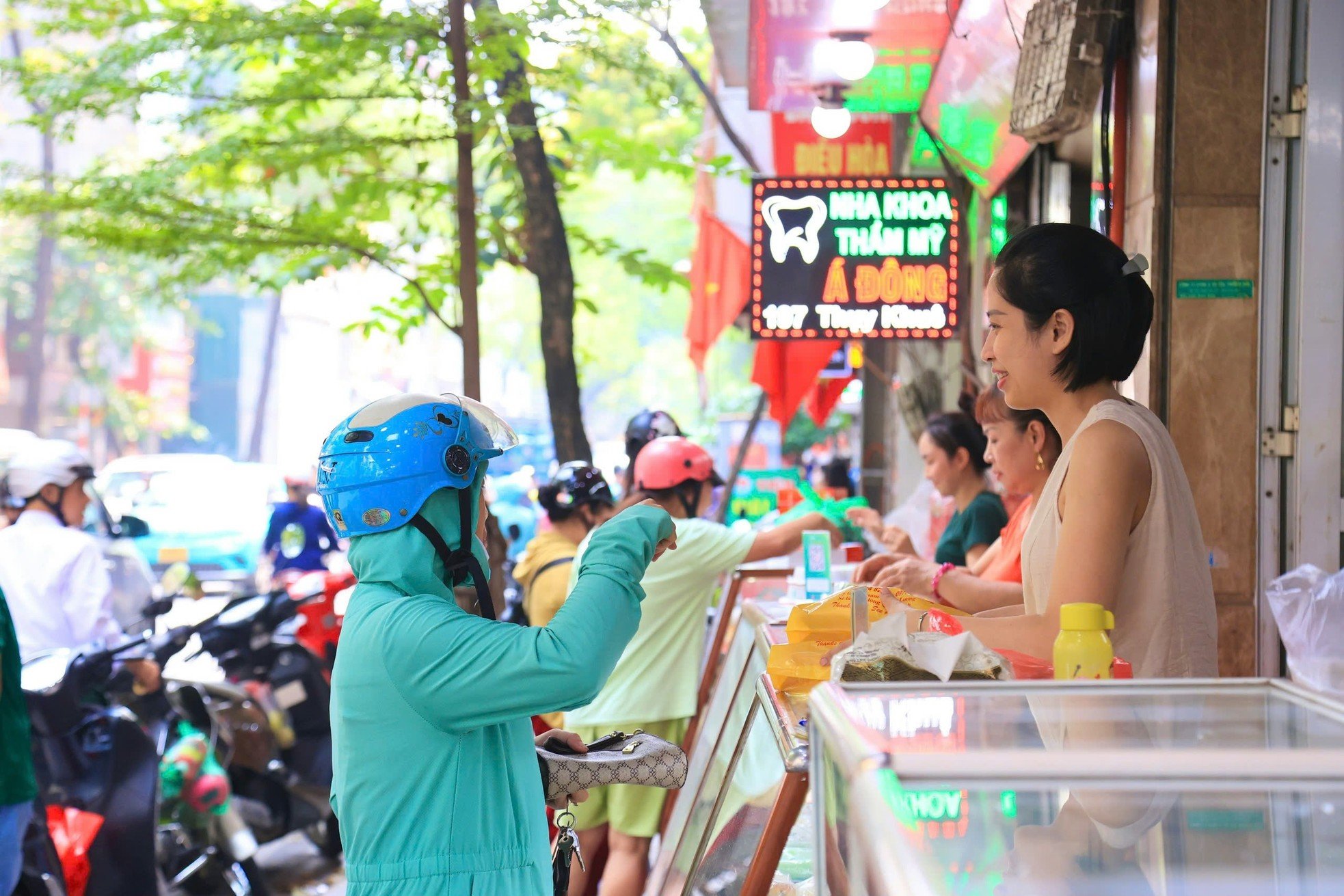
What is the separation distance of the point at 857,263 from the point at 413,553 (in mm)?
4936

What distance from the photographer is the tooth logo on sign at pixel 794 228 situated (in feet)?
23.1

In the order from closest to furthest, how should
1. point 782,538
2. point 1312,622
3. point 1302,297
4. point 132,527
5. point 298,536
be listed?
point 1312,622
point 1302,297
point 782,538
point 132,527
point 298,536

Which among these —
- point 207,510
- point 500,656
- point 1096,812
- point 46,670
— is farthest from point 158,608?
point 207,510

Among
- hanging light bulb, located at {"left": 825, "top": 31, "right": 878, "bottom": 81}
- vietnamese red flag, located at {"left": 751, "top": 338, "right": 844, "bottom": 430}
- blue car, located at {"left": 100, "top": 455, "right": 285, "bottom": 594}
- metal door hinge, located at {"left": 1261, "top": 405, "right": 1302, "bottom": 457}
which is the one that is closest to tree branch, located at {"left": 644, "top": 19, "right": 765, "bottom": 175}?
hanging light bulb, located at {"left": 825, "top": 31, "right": 878, "bottom": 81}

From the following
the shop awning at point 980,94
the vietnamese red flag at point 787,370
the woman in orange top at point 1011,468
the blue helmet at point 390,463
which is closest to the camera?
the blue helmet at point 390,463

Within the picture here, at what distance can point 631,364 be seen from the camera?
42719 mm

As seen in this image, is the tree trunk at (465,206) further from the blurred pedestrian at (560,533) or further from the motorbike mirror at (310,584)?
the motorbike mirror at (310,584)

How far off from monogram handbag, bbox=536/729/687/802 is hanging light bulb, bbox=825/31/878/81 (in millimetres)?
5960

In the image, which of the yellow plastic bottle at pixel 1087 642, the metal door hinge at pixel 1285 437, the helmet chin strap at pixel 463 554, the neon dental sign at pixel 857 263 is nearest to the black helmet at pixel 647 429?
the neon dental sign at pixel 857 263

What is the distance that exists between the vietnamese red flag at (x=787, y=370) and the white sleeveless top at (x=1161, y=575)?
8.35 meters

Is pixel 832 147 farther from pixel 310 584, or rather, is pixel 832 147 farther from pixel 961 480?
pixel 961 480

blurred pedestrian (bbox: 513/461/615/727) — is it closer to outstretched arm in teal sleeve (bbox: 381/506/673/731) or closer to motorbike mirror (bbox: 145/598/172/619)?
motorbike mirror (bbox: 145/598/172/619)

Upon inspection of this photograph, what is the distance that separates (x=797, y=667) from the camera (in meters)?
2.85

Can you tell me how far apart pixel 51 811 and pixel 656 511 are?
4051 mm
